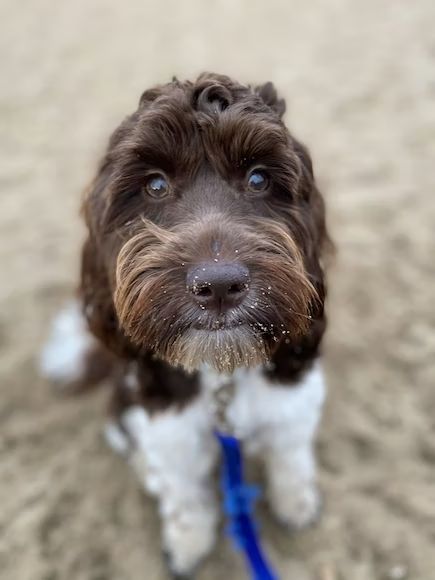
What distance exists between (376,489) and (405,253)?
1.60 meters

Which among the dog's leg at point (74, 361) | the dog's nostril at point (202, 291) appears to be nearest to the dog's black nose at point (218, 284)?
the dog's nostril at point (202, 291)

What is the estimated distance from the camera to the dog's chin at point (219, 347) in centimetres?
169

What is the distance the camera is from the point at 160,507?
9.44ft

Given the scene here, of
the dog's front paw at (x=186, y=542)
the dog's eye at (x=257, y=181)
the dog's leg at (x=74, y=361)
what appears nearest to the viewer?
the dog's eye at (x=257, y=181)

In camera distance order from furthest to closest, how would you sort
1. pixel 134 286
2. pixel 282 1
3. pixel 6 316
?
pixel 282 1 → pixel 6 316 → pixel 134 286

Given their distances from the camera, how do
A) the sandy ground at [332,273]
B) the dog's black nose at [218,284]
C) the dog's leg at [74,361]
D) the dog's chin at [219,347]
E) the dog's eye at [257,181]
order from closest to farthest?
the dog's black nose at [218,284] → the dog's chin at [219,347] → the dog's eye at [257,181] → the sandy ground at [332,273] → the dog's leg at [74,361]

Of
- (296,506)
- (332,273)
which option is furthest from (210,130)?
(332,273)

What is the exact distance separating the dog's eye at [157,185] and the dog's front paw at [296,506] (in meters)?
1.52

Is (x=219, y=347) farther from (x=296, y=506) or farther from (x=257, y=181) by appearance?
(x=296, y=506)

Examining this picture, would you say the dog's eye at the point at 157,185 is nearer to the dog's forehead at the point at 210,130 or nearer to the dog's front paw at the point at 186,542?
the dog's forehead at the point at 210,130

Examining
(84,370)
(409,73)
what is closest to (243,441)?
(84,370)

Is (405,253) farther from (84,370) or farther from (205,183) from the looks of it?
(205,183)

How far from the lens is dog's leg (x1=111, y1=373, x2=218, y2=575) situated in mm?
2297

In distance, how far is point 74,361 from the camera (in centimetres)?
331
